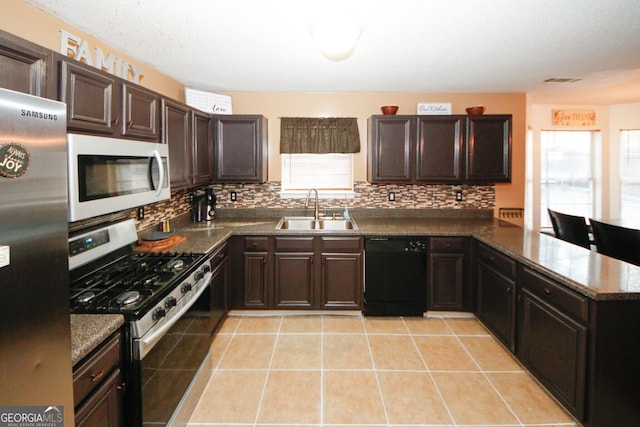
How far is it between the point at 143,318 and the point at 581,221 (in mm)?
3761

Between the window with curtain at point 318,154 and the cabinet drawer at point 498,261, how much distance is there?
1.56m

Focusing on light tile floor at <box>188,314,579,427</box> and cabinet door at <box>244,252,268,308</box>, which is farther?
cabinet door at <box>244,252,268,308</box>

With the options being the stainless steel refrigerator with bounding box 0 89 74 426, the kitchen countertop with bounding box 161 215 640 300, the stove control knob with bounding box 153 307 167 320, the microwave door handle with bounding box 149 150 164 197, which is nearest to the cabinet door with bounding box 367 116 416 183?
the kitchen countertop with bounding box 161 215 640 300

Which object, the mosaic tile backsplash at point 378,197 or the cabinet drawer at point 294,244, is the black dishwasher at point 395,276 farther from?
the mosaic tile backsplash at point 378,197

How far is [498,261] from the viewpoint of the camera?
2895 millimetres

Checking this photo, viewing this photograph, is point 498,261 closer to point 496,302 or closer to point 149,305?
point 496,302

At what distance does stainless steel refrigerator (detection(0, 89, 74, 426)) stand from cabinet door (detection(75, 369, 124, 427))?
0.30m

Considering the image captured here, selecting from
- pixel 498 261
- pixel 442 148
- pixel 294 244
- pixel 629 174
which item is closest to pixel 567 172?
pixel 629 174

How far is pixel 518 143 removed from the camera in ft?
13.5

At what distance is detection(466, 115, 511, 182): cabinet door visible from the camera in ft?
12.3

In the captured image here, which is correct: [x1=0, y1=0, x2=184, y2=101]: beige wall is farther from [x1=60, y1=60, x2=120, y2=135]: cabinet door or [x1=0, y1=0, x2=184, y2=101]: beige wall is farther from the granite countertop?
the granite countertop

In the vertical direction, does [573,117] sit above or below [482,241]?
above

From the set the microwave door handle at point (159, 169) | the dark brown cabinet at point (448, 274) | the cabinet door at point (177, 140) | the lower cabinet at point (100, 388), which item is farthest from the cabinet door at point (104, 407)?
the dark brown cabinet at point (448, 274)

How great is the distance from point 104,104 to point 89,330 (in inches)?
49.4
